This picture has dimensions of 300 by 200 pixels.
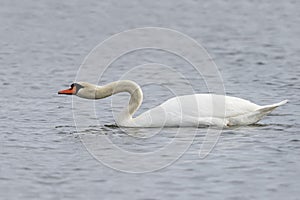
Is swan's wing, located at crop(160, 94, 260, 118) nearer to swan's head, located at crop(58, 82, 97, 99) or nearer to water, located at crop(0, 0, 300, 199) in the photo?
water, located at crop(0, 0, 300, 199)

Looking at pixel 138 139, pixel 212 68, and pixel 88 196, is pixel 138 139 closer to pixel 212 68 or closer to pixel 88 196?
pixel 88 196

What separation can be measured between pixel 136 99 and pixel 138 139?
51.1 inches

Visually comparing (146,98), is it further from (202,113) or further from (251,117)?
(251,117)

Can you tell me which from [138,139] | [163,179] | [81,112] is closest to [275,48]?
[81,112]

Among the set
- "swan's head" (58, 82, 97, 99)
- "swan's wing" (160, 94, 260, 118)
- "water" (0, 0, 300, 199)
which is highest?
"swan's head" (58, 82, 97, 99)

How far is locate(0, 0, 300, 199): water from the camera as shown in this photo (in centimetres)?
A: 1112

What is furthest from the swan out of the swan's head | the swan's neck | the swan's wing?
the swan's neck

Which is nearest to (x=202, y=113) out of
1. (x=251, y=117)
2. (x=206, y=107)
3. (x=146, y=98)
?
(x=206, y=107)

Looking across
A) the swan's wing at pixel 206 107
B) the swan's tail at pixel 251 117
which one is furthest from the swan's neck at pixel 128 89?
the swan's tail at pixel 251 117

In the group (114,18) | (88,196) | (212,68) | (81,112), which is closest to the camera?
(88,196)

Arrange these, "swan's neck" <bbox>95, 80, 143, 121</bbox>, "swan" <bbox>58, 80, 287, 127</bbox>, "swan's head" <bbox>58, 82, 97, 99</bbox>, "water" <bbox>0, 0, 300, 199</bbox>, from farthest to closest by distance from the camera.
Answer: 1. "swan's neck" <bbox>95, 80, 143, 121</bbox>
2. "swan's head" <bbox>58, 82, 97, 99</bbox>
3. "swan" <bbox>58, 80, 287, 127</bbox>
4. "water" <bbox>0, 0, 300, 199</bbox>

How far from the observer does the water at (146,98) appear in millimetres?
11125

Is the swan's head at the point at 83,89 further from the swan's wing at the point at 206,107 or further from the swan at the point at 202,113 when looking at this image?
the swan's wing at the point at 206,107

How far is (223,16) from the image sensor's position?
1227 inches
